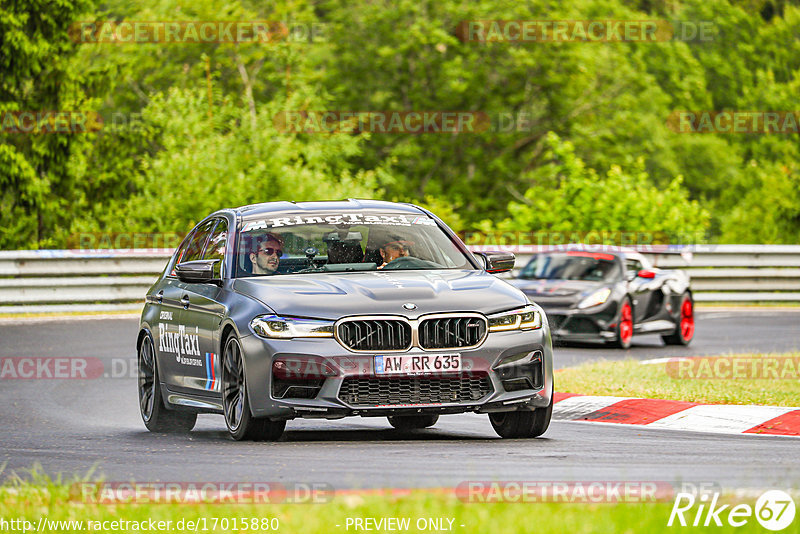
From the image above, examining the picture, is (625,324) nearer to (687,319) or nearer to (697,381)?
(687,319)

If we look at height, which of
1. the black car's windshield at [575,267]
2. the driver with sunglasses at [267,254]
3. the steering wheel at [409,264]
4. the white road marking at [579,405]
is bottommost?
the black car's windshield at [575,267]

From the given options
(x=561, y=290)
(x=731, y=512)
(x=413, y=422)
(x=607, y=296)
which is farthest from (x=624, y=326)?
(x=731, y=512)

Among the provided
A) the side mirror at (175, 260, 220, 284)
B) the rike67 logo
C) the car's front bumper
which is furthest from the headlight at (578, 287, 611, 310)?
the rike67 logo

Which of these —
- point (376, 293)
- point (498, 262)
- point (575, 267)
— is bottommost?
point (575, 267)

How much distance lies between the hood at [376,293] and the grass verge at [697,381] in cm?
320

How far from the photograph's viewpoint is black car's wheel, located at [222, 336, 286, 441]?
940 centimetres

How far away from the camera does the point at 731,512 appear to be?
19.4 feet

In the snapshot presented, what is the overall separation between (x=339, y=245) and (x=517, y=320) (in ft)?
4.94

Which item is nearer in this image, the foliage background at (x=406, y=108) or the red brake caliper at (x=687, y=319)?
the red brake caliper at (x=687, y=319)

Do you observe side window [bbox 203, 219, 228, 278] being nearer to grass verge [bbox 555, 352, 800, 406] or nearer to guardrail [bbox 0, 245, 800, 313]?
grass verge [bbox 555, 352, 800, 406]

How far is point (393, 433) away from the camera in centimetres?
1069

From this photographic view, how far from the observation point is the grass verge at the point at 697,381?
12.4 m

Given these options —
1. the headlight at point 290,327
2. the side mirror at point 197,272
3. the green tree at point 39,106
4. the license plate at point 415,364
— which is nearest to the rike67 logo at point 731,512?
the license plate at point 415,364

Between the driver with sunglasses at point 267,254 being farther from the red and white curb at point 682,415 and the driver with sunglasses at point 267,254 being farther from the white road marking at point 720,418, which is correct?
the white road marking at point 720,418
